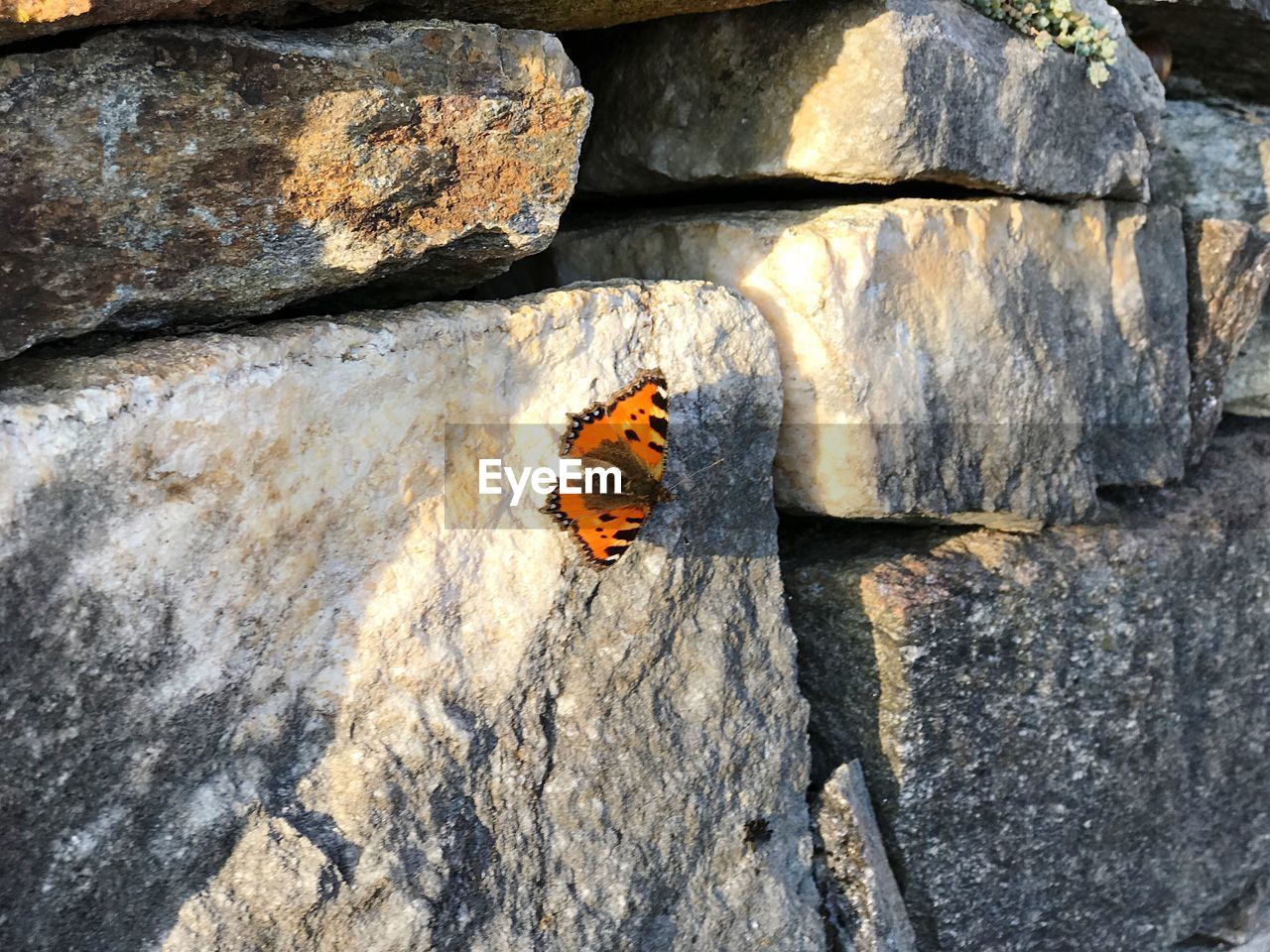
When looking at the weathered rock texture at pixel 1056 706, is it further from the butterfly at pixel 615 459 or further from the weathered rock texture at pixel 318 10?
the weathered rock texture at pixel 318 10

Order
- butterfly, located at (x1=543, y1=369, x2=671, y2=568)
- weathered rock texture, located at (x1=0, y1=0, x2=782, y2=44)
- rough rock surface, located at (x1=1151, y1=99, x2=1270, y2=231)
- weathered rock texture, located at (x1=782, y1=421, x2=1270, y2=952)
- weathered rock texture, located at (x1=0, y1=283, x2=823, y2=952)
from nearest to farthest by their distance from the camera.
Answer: weathered rock texture, located at (x1=0, y1=0, x2=782, y2=44) → weathered rock texture, located at (x1=0, y1=283, x2=823, y2=952) → butterfly, located at (x1=543, y1=369, x2=671, y2=568) → weathered rock texture, located at (x1=782, y1=421, x2=1270, y2=952) → rough rock surface, located at (x1=1151, y1=99, x2=1270, y2=231)

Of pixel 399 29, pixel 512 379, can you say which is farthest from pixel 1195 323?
pixel 399 29

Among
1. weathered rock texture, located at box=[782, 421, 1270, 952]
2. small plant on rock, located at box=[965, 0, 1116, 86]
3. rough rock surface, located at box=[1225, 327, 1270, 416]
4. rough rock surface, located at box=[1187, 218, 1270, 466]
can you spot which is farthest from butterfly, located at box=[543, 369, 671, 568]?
rough rock surface, located at box=[1225, 327, 1270, 416]

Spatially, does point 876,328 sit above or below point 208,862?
above

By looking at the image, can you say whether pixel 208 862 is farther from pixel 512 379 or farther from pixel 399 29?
pixel 399 29

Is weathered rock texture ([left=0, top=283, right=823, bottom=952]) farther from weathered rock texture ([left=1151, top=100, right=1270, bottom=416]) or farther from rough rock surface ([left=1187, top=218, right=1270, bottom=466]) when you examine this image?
weathered rock texture ([left=1151, top=100, right=1270, bottom=416])

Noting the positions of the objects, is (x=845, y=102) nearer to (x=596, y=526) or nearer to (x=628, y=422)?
(x=628, y=422)

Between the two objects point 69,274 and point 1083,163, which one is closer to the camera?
point 69,274

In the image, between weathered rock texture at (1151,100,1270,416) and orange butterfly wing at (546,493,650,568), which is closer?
orange butterfly wing at (546,493,650,568)
